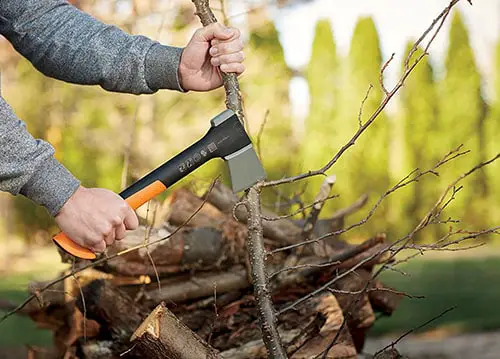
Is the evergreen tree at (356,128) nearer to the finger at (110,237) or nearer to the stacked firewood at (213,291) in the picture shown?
the stacked firewood at (213,291)

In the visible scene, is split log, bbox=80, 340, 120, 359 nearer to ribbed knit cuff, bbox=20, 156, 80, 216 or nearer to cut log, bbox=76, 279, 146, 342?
cut log, bbox=76, 279, 146, 342

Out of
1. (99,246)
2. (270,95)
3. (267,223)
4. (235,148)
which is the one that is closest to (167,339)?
(99,246)

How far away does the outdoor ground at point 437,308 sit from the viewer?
5027 mm

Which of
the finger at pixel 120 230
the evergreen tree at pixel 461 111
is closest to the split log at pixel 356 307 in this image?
the finger at pixel 120 230

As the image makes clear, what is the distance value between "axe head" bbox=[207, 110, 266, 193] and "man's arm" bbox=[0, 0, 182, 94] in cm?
21

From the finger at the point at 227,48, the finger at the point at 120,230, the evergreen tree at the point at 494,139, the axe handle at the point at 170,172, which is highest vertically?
the evergreen tree at the point at 494,139

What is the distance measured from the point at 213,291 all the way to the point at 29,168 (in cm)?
141

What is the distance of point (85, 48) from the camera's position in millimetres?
1951

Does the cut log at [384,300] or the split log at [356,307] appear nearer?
the split log at [356,307]

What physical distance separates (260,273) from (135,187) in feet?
1.21

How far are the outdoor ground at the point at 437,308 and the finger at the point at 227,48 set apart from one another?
8.83 feet

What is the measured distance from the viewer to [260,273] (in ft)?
6.03

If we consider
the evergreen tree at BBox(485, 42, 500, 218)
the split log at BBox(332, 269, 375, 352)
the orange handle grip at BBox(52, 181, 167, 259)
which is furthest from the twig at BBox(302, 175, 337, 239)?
the evergreen tree at BBox(485, 42, 500, 218)

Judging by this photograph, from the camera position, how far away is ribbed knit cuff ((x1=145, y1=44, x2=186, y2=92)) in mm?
1896
